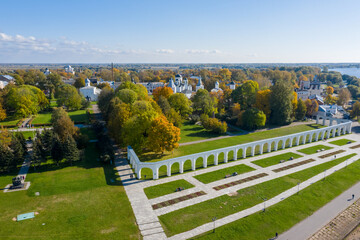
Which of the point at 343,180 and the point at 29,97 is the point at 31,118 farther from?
the point at 343,180

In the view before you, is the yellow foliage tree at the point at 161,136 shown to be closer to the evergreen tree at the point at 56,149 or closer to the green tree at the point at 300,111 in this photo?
the evergreen tree at the point at 56,149

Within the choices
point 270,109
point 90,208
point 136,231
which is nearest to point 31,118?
point 90,208

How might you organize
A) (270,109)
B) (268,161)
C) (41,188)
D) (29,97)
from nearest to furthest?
(41,188), (268,161), (29,97), (270,109)

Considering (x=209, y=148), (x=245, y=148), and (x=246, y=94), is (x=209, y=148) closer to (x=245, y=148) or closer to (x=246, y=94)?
(x=245, y=148)

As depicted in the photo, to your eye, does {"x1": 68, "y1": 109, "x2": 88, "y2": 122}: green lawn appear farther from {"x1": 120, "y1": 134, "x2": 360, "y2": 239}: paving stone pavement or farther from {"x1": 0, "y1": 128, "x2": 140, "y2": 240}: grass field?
{"x1": 0, "y1": 128, "x2": 140, "y2": 240}: grass field

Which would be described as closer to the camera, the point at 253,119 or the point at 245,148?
the point at 245,148

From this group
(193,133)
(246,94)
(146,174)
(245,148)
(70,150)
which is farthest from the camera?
(246,94)

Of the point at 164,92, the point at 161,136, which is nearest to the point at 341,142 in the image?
the point at 161,136
